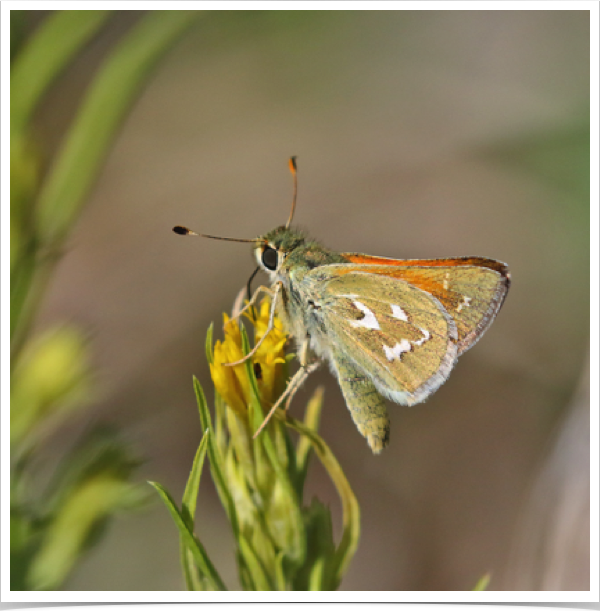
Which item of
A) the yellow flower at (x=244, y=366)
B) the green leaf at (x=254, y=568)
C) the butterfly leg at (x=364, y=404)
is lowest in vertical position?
the green leaf at (x=254, y=568)

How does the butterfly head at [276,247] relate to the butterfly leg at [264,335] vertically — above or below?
above

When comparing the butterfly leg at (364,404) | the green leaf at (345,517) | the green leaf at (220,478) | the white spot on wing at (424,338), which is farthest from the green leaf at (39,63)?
the white spot on wing at (424,338)

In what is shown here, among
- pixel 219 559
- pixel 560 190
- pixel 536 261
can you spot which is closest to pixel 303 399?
pixel 219 559

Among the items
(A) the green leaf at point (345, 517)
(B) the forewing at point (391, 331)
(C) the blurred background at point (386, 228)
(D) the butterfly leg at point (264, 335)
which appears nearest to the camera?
(D) the butterfly leg at point (264, 335)

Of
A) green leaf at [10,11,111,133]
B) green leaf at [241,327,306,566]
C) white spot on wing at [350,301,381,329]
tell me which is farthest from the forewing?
green leaf at [10,11,111,133]

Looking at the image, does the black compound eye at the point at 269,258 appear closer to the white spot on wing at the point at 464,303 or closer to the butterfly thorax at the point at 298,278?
the butterfly thorax at the point at 298,278

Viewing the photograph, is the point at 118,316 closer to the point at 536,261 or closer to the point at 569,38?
the point at 536,261
